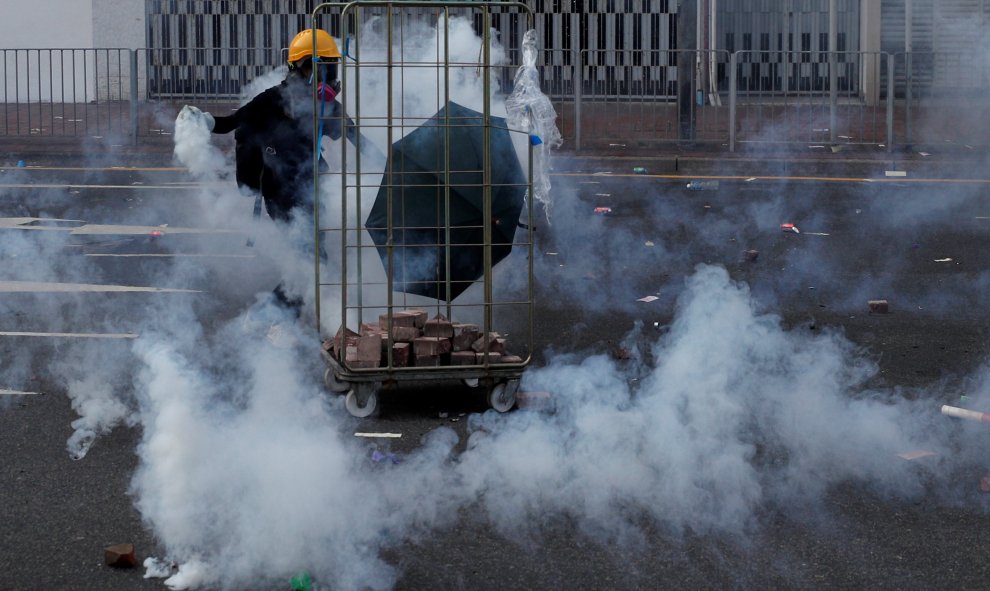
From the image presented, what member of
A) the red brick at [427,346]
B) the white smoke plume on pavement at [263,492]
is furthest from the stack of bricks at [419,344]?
the white smoke plume on pavement at [263,492]

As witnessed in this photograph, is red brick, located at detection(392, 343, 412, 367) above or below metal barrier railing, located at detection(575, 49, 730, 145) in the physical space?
below

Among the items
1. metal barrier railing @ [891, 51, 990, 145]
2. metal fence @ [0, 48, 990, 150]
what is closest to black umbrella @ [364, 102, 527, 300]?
metal fence @ [0, 48, 990, 150]

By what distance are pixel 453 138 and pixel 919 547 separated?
237cm

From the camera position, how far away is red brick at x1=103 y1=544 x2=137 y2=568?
159 inches

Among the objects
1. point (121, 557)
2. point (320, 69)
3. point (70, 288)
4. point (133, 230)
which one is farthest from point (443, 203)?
point (133, 230)

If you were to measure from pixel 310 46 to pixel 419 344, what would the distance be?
1.66m

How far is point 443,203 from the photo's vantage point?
5.57m

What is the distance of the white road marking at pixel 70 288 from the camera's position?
26.3 feet

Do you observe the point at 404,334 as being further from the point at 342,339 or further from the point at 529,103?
the point at 529,103

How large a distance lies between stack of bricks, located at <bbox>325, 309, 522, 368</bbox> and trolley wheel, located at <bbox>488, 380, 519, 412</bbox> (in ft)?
0.31

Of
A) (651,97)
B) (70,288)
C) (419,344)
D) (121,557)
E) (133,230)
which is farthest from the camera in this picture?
(651,97)

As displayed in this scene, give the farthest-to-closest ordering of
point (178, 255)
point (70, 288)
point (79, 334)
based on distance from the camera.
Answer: point (178, 255)
point (70, 288)
point (79, 334)

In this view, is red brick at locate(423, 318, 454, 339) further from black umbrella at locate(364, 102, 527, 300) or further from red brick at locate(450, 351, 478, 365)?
black umbrella at locate(364, 102, 527, 300)

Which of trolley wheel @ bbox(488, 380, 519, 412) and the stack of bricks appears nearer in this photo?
the stack of bricks
